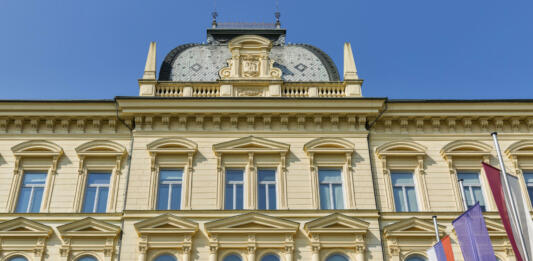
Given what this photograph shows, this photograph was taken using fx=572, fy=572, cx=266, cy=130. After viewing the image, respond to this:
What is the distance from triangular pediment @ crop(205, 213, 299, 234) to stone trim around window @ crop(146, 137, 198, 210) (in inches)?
82.7

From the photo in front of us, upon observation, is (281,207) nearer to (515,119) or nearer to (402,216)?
(402,216)

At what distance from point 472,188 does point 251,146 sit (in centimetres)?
867

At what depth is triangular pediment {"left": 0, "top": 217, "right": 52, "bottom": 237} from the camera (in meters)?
20.0

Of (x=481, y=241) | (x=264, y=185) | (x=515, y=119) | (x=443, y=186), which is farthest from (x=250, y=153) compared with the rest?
(x=515, y=119)

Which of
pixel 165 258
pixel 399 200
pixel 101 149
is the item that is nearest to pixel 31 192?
pixel 101 149

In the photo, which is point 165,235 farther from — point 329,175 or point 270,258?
point 329,175

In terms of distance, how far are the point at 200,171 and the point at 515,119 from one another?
42.0 ft

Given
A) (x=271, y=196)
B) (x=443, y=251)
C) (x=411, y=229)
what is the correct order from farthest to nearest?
(x=271, y=196) → (x=411, y=229) → (x=443, y=251)

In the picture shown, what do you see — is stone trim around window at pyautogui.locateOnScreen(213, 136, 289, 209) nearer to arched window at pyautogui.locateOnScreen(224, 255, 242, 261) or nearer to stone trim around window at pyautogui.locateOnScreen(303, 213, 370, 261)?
stone trim around window at pyautogui.locateOnScreen(303, 213, 370, 261)

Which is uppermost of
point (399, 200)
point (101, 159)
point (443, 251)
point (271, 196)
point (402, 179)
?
point (101, 159)

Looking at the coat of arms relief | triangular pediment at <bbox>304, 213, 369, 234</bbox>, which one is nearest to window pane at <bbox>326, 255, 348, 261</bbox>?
triangular pediment at <bbox>304, 213, 369, 234</bbox>

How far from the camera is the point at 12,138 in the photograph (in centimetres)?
2255

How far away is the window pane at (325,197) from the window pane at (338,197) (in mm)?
228

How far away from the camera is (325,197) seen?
21422mm
